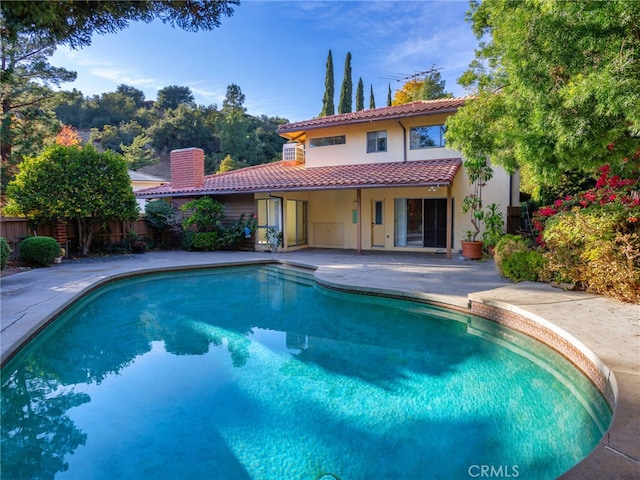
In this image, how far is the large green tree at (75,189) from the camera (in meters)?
11.9

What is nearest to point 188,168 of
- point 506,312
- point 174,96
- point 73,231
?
point 73,231

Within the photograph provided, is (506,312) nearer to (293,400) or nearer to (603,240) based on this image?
(603,240)

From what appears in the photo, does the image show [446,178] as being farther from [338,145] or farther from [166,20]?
[166,20]

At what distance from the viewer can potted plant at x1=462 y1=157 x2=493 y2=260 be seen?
12061 millimetres

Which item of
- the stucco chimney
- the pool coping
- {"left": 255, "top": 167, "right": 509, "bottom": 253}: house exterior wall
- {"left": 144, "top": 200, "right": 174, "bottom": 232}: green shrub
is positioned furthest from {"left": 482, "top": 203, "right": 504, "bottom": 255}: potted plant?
{"left": 144, "top": 200, "right": 174, "bottom": 232}: green shrub

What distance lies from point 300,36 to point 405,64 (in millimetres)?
16080

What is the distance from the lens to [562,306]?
6066 mm

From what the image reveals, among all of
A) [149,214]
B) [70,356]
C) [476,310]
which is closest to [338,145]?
[149,214]

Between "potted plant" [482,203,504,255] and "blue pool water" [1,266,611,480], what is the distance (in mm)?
5860

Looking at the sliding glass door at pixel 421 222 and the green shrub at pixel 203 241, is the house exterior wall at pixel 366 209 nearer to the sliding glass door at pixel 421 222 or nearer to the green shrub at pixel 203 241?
the sliding glass door at pixel 421 222

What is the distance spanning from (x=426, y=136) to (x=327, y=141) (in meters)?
4.27

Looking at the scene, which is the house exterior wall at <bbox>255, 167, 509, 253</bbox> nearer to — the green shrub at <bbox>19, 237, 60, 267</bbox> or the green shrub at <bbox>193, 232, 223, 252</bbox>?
the green shrub at <bbox>193, 232, 223, 252</bbox>

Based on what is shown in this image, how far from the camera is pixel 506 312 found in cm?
630

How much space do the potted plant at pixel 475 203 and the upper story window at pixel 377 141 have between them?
3625mm
